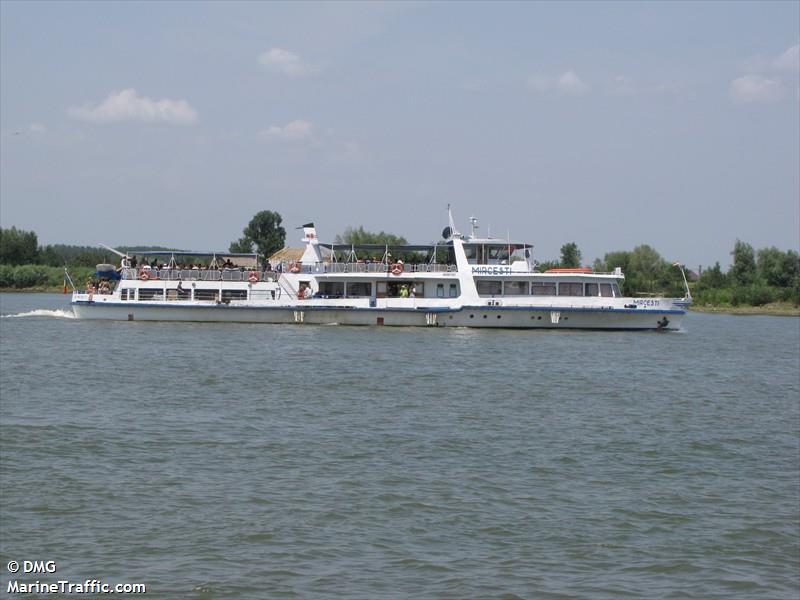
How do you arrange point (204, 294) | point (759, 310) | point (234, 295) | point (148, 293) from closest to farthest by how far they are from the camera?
point (234, 295) → point (204, 294) → point (148, 293) → point (759, 310)

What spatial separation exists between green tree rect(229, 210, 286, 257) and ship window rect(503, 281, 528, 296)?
2417 inches

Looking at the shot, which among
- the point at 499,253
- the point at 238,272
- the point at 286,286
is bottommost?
the point at 286,286

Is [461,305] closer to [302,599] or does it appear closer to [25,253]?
[302,599]

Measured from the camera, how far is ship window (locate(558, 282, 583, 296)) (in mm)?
48875

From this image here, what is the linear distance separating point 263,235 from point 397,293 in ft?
195

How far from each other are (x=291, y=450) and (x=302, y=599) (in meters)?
7.60

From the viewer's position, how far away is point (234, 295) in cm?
5206

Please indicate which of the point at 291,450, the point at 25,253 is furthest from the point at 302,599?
the point at 25,253

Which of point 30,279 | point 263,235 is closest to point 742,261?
point 263,235

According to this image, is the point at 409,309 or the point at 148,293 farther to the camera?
the point at 148,293

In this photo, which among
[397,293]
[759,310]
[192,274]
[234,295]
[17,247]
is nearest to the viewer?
[397,293]

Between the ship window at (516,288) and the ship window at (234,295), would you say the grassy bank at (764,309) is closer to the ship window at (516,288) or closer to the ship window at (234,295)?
the ship window at (516,288)

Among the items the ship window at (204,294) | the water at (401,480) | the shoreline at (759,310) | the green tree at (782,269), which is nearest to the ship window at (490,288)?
the ship window at (204,294)

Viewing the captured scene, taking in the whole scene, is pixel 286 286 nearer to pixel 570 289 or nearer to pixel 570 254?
pixel 570 289
